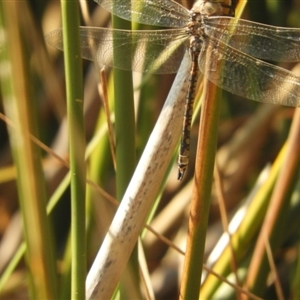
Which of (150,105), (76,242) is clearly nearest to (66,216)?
(150,105)

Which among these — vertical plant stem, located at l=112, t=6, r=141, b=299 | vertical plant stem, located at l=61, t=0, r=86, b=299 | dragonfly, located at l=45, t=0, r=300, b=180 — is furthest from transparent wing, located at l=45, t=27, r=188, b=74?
vertical plant stem, located at l=61, t=0, r=86, b=299

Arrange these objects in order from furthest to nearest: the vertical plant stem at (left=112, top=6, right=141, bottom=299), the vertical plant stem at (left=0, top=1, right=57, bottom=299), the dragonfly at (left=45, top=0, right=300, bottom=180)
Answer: the dragonfly at (left=45, top=0, right=300, bottom=180) → the vertical plant stem at (left=112, top=6, right=141, bottom=299) → the vertical plant stem at (left=0, top=1, right=57, bottom=299)

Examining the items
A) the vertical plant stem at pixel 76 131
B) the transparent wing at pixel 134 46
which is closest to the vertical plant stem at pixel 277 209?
the transparent wing at pixel 134 46

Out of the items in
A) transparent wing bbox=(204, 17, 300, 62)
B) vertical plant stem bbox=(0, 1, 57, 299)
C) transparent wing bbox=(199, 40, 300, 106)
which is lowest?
vertical plant stem bbox=(0, 1, 57, 299)

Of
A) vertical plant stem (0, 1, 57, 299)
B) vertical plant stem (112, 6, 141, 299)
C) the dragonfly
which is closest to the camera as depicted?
vertical plant stem (0, 1, 57, 299)

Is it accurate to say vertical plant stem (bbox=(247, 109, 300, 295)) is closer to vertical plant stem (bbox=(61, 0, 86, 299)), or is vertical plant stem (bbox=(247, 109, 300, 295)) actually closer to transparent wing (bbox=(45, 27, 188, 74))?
transparent wing (bbox=(45, 27, 188, 74))

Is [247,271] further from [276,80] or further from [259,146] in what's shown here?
[259,146]
